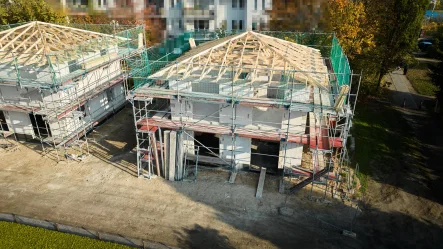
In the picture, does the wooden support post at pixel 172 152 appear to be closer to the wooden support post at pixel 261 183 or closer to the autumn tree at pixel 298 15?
the wooden support post at pixel 261 183

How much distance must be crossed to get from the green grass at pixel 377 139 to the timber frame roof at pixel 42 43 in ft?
68.5

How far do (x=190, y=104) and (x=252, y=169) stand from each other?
555 cm

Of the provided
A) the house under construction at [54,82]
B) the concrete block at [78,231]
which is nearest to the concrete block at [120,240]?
the concrete block at [78,231]

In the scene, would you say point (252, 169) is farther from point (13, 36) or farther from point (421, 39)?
point (421, 39)

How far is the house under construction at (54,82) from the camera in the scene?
71.8 feet

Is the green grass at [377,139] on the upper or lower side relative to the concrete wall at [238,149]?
lower

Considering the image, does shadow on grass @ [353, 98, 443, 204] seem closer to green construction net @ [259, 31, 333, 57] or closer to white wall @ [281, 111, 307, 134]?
white wall @ [281, 111, 307, 134]

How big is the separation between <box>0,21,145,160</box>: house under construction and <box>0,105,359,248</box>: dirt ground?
2.66 metres

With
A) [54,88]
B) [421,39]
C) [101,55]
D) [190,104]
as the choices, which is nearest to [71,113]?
[54,88]

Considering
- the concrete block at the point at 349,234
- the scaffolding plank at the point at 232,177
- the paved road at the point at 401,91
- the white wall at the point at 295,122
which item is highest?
the white wall at the point at 295,122

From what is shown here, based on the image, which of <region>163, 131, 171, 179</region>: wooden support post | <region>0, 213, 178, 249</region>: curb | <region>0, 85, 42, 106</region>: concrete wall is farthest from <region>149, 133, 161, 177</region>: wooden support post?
<region>0, 85, 42, 106</region>: concrete wall

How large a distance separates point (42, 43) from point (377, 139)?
25.2 metres

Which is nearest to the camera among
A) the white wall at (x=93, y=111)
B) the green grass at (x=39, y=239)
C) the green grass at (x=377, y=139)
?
the green grass at (x=39, y=239)

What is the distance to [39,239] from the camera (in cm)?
1515
